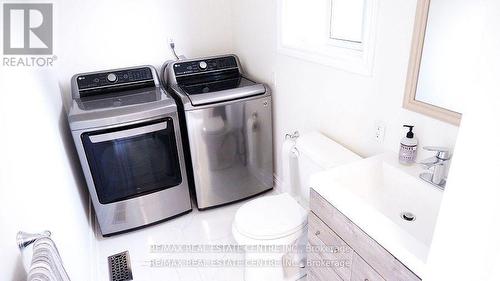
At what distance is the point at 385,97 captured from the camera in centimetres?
143

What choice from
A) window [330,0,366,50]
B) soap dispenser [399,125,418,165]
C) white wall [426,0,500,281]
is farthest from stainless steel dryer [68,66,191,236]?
white wall [426,0,500,281]

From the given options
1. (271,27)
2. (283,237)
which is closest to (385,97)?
(283,237)

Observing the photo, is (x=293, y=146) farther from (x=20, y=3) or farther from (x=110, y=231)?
(x=20, y=3)

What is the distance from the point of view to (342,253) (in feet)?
4.04

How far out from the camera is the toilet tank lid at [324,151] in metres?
1.55

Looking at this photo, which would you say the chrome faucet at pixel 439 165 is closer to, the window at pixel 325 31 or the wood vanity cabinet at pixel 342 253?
the wood vanity cabinet at pixel 342 253

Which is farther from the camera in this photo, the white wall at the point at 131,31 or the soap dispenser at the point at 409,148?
the white wall at the point at 131,31

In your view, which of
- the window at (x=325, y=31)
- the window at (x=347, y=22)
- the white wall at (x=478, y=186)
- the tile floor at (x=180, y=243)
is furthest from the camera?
the tile floor at (x=180, y=243)

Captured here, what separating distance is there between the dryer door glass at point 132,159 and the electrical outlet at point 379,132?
1.27m

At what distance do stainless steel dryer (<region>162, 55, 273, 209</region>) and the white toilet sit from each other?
54 centimetres

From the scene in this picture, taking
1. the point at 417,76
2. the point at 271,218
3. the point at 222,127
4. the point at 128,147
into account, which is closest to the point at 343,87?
the point at 417,76

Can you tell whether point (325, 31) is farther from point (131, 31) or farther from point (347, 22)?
point (131, 31)

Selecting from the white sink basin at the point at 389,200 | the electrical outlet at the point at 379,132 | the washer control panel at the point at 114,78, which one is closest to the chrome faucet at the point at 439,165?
the white sink basin at the point at 389,200

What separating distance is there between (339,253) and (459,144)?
2.63 ft
